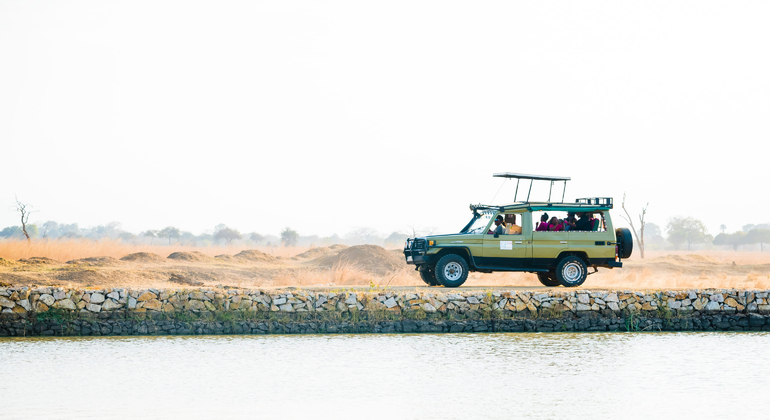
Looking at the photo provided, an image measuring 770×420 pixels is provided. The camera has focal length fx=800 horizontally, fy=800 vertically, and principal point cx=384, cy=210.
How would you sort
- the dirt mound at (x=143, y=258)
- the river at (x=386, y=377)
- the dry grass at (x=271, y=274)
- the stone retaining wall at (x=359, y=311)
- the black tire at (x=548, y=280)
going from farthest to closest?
1. the dirt mound at (x=143, y=258)
2. the dry grass at (x=271, y=274)
3. the black tire at (x=548, y=280)
4. the stone retaining wall at (x=359, y=311)
5. the river at (x=386, y=377)

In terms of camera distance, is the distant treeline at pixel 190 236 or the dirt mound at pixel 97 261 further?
the distant treeline at pixel 190 236

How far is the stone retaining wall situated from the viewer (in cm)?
1780

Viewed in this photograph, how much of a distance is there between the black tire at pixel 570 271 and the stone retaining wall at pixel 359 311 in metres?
1.42

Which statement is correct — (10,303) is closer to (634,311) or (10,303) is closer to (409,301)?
(409,301)

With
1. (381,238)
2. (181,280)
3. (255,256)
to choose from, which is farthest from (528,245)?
(381,238)

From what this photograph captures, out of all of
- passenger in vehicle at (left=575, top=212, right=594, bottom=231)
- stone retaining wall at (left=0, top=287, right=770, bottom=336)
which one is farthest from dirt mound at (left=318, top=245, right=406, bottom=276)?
stone retaining wall at (left=0, top=287, right=770, bottom=336)

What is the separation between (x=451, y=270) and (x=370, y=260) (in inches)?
605

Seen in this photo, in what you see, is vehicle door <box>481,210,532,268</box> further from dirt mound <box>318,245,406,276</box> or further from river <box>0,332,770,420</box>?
dirt mound <box>318,245,406,276</box>

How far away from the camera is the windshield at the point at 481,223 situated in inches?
802

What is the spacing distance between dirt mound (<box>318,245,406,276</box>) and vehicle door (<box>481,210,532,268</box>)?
12607 mm

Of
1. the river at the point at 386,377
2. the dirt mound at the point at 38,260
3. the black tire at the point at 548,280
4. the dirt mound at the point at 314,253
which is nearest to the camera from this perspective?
the river at the point at 386,377

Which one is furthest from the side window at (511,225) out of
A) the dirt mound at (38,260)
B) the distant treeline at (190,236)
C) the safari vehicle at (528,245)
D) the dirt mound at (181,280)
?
the distant treeline at (190,236)

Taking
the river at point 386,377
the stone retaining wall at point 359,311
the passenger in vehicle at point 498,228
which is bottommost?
the river at point 386,377

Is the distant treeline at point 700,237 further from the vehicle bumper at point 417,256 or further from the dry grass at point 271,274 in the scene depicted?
the vehicle bumper at point 417,256
